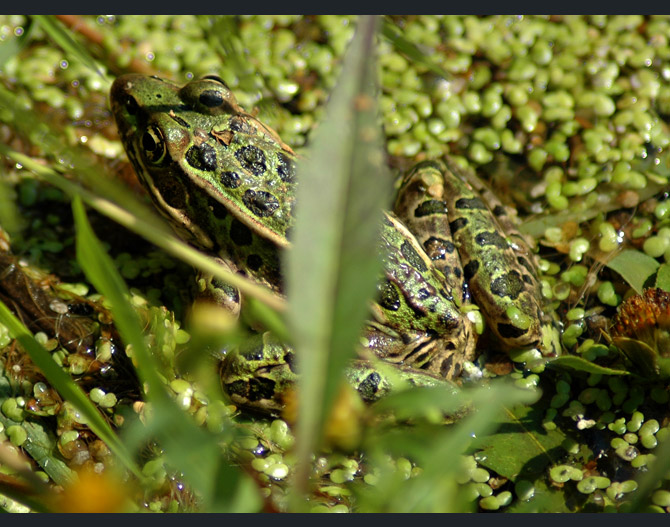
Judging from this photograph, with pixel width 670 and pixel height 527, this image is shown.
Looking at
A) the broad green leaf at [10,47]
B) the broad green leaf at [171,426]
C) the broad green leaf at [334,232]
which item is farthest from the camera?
the broad green leaf at [10,47]

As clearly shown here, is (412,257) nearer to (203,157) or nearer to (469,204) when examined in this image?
(469,204)

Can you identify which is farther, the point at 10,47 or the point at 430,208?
the point at 430,208

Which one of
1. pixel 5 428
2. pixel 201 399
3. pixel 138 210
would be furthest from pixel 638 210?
pixel 5 428

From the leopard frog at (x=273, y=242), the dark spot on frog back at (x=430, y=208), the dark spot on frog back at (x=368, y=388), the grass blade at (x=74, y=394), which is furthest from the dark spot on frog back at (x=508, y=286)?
the grass blade at (x=74, y=394)

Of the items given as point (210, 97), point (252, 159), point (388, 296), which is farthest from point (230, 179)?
point (388, 296)

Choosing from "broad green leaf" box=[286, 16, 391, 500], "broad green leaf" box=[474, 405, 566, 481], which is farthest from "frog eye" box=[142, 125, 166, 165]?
"broad green leaf" box=[286, 16, 391, 500]

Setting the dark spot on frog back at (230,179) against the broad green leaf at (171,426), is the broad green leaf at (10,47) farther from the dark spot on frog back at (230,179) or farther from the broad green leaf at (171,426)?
the broad green leaf at (171,426)

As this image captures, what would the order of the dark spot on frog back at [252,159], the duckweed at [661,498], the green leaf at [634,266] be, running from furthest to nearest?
the green leaf at [634,266] → the dark spot on frog back at [252,159] → the duckweed at [661,498]

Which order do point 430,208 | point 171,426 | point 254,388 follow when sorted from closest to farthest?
point 171,426, point 254,388, point 430,208
